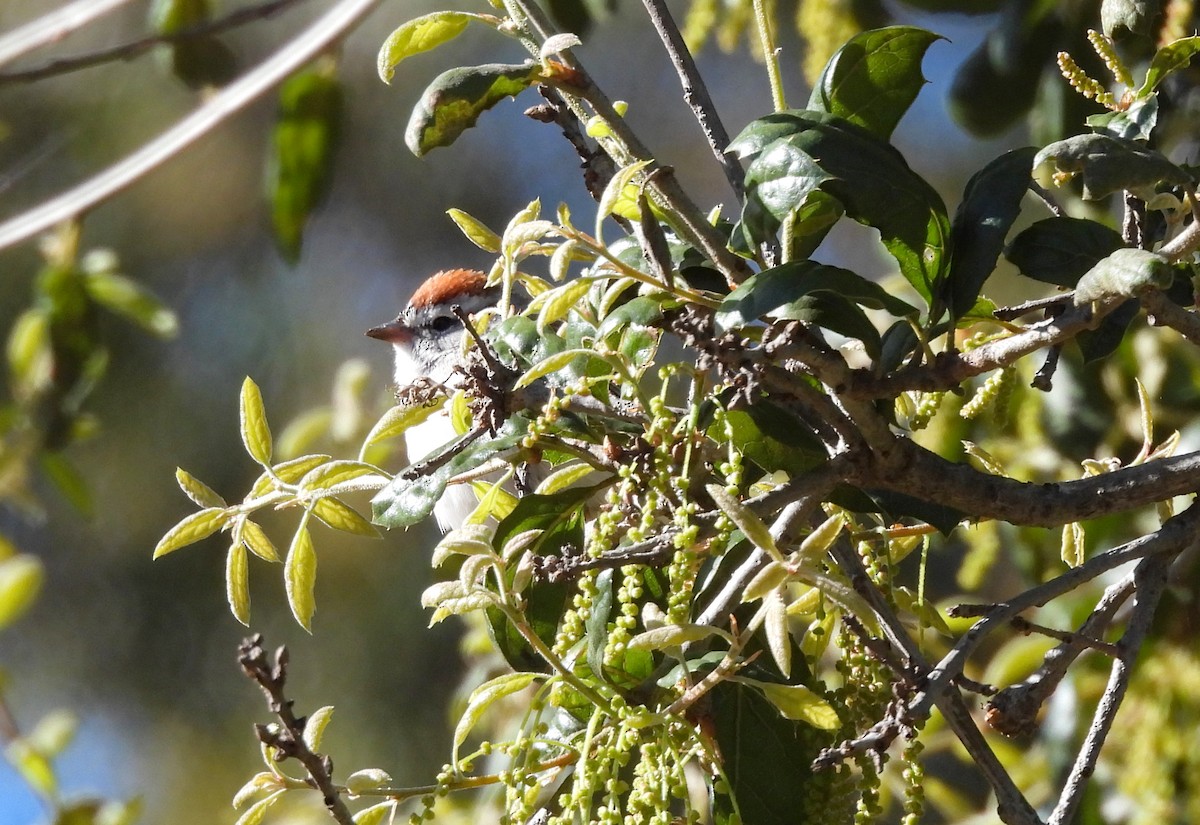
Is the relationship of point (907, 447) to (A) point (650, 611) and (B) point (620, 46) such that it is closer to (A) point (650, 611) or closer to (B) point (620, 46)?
(A) point (650, 611)

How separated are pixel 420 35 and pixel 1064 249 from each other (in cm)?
53

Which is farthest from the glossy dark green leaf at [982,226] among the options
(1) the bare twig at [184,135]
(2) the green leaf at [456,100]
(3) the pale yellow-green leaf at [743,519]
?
(1) the bare twig at [184,135]

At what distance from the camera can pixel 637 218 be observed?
92 cm

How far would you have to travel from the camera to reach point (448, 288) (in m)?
3.21

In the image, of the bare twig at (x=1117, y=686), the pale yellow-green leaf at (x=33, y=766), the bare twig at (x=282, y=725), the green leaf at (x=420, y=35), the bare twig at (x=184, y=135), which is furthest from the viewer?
the bare twig at (x=184, y=135)

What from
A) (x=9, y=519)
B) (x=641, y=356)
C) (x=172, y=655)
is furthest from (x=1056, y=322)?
(x=9, y=519)

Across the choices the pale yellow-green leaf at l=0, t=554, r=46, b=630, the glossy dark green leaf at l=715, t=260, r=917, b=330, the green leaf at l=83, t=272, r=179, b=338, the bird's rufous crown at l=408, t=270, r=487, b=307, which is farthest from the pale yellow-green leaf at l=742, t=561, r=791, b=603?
the bird's rufous crown at l=408, t=270, r=487, b=307

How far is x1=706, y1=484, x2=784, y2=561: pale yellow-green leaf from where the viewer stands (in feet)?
2.54

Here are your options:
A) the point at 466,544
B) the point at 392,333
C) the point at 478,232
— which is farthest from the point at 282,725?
the point at 392,333

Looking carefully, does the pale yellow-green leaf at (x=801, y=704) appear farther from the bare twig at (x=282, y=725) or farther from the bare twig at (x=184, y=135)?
the bare twig at (x=184, y=135)

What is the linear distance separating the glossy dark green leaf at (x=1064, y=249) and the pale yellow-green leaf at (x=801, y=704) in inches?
13.9

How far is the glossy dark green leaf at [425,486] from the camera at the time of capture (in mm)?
969

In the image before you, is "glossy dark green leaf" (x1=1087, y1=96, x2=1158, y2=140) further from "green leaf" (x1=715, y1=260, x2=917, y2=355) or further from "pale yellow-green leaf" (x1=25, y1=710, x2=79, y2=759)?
"pale yellow-green leaf" (x1=25, y1=710, x2=79, y2=759)

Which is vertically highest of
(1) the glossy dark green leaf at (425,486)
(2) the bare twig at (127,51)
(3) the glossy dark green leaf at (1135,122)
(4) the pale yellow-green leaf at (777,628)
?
(2) the bare twig at (127,51)
